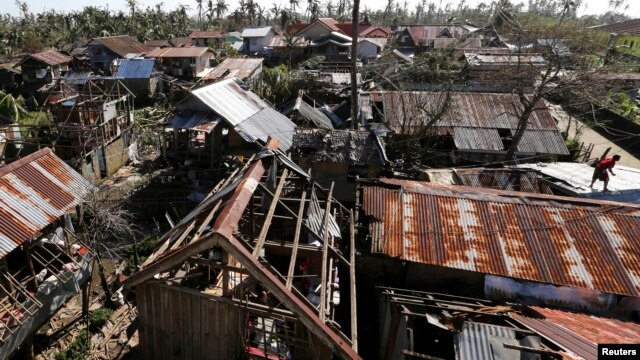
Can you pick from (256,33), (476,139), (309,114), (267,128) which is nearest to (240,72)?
(309,114)

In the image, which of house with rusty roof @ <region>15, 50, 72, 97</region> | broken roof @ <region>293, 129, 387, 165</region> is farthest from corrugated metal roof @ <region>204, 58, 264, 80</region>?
broken roof @ <region>293, 129, 387, 165</region>

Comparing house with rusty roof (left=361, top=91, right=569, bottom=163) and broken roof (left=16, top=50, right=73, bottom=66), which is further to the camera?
broken roof (left=16, top=50, right=73, bottom=66)

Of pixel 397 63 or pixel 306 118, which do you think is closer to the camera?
pixel 306 118

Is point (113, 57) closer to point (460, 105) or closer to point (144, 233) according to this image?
point (144, 233)

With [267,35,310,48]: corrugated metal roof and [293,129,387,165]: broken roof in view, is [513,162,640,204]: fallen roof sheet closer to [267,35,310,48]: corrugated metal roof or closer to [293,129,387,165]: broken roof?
[293,129,387,165]: broken roof

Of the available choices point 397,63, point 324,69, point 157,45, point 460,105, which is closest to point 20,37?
point 157,45

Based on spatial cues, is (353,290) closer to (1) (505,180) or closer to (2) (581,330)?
(2) (581,330)
